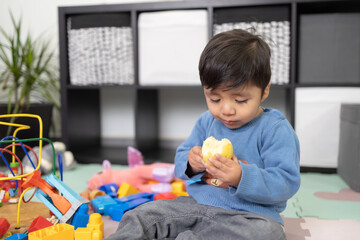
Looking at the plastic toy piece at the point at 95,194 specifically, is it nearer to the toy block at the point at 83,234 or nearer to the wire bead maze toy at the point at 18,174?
the wire bead maze toy at the point at 18,174

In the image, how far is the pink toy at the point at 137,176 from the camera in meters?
1.29

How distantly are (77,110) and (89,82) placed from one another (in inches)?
7.1

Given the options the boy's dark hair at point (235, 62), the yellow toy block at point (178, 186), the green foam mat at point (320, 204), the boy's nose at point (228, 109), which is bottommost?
the green foam mat at point (320, 204)

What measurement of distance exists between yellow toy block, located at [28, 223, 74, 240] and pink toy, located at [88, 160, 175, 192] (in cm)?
47

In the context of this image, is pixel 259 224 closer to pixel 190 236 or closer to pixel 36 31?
pixel 190 236

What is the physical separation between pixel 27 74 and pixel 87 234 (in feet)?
4.04

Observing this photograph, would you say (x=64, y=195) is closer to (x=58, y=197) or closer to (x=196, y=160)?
(x=58, y=197)

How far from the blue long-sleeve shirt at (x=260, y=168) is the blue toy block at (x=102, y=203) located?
282 mm

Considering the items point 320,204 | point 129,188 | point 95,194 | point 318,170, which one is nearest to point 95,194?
point 95,194

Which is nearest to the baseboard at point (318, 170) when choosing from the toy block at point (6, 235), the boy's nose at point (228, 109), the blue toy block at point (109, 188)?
the blue toy block at point (109, 188)

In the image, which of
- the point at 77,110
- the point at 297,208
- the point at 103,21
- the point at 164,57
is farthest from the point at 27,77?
the point at 297,208

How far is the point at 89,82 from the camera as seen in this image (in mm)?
1783

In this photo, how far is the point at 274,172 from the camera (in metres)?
0.76

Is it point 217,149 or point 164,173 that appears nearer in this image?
point 217,149
